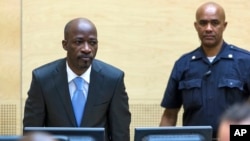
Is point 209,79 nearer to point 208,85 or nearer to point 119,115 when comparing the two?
point 208,85

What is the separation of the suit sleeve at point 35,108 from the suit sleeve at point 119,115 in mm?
435

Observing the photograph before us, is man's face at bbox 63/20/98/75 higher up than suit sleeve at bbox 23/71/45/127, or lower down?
higher up

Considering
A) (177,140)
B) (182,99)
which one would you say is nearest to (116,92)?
(182,99)

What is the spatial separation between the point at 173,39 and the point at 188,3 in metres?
0.40

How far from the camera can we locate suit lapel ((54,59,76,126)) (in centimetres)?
392

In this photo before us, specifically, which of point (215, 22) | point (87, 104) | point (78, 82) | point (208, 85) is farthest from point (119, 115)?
point (215, 22)

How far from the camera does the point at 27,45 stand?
6.42 meters

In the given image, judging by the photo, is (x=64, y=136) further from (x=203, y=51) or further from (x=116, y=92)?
(x=203, y=51)

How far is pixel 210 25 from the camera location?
15.4ft

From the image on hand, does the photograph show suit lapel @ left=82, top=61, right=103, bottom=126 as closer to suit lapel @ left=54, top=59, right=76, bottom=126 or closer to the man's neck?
suit lapel @ left=54, top=59, right=76, bottom=126

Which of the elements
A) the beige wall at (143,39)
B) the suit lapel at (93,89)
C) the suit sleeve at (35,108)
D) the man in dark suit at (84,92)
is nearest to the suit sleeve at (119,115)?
the man in dark suit at (84,92)

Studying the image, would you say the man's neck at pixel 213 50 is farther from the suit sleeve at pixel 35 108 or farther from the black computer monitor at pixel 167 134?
the black computer monitor at pixel 167 134

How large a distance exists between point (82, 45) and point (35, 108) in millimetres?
503

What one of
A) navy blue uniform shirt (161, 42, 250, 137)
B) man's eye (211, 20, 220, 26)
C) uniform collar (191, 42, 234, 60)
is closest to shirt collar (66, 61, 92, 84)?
navy blue uniform shirt (161, 42, 250, 137)
